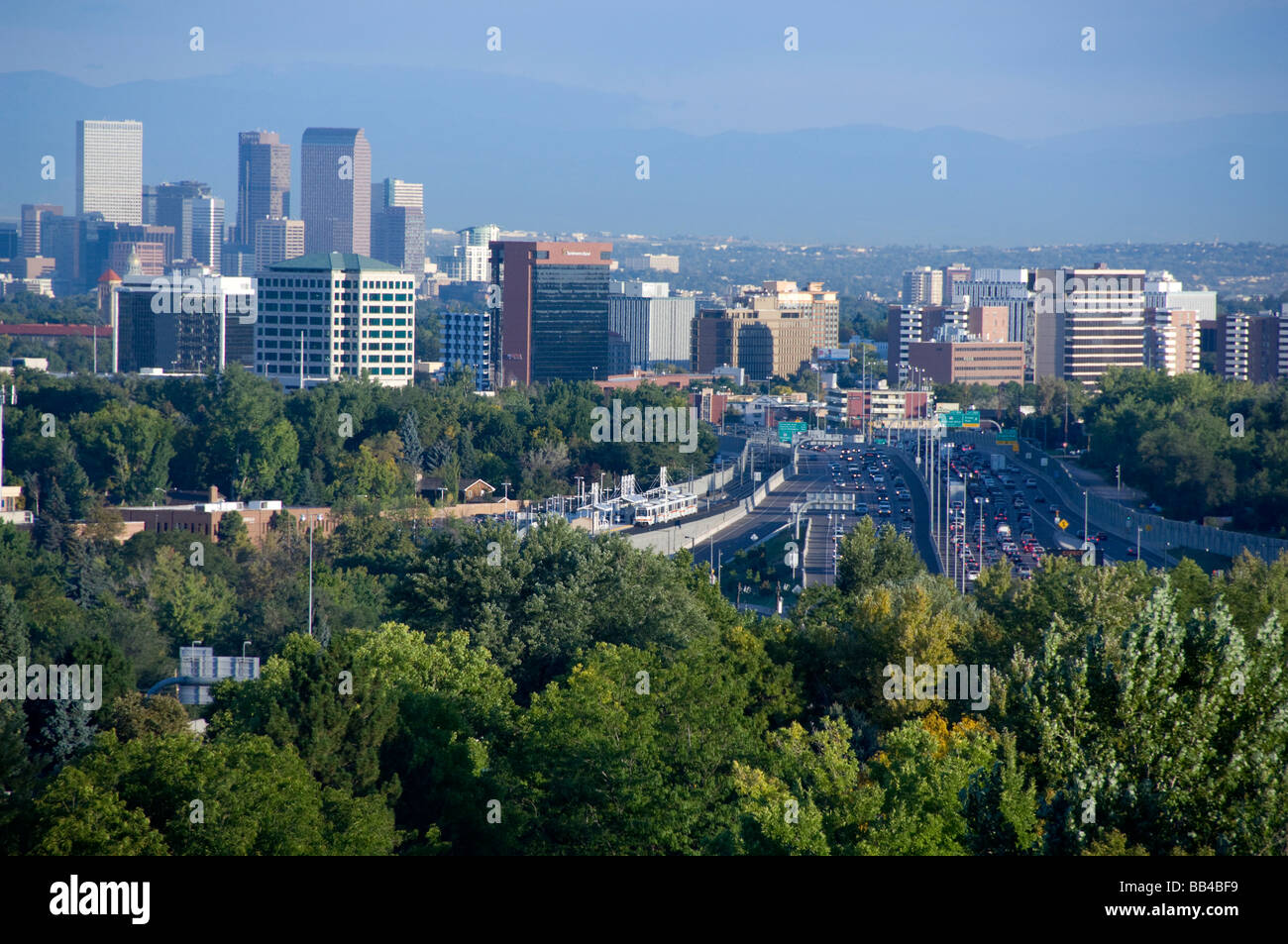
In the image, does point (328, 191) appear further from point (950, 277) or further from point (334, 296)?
point (334, 296)

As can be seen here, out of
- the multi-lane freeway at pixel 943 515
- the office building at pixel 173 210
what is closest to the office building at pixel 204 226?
the office building at pixel 173 210

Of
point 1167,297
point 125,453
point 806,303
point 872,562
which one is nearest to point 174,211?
point 806,303

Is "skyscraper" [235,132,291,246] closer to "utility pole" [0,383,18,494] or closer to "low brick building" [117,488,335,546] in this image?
"utility pole" [0,383,18,494]

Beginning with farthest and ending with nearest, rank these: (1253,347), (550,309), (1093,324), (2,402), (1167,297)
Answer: (1167,297), (1093,324), (1253,347), (550,309), (2,402)

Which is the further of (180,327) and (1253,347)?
(1253,347)

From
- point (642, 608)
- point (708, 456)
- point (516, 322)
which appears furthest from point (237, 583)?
point (516, 322)

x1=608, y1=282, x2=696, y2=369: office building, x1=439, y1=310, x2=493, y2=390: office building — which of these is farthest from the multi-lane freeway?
x1=608, y1=282, x2=696, y2=369: office building
